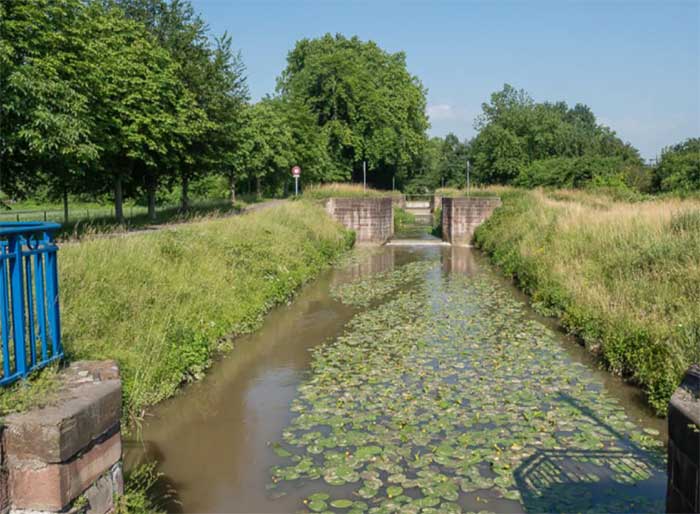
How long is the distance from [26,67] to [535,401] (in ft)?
38.3

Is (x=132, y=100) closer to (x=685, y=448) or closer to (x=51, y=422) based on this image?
(x=51, y=422)

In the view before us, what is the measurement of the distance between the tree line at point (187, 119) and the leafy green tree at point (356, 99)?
112 millimetres

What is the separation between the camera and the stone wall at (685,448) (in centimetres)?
326

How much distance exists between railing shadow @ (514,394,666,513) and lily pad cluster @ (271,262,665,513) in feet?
0.04

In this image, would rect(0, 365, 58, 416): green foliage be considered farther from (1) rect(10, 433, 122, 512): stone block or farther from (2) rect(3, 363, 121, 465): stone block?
(1) rect(10, 433, 122, 512): stone block

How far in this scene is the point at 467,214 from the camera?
29.3 meters

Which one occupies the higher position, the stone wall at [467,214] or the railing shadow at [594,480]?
the stone wall at [467,214]

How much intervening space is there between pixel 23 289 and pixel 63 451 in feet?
4.17

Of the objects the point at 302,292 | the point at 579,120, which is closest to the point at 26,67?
the point at 302,292

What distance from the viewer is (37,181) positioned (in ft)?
56.2

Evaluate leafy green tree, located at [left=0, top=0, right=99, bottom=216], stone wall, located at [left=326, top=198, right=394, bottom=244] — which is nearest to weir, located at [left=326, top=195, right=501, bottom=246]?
stone wall, located at [left=326, top=198, right=394, bottom=244]


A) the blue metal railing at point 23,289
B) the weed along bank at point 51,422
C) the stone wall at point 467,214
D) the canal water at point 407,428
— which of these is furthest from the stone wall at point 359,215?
the blue metal railing at point 23,289

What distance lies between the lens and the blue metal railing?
399 centimetres

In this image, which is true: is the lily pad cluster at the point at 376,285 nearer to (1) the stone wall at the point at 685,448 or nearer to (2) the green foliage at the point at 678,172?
(1) the stone wall at the point at 685,448
